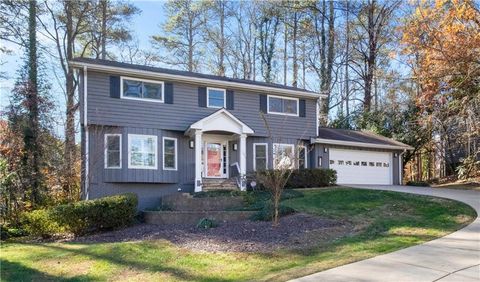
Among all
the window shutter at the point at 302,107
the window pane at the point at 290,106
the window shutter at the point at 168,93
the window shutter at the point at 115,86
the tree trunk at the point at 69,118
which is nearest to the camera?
the window shutter at the point at 115,86

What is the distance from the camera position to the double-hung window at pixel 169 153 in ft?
55.1

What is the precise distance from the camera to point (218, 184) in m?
17.5

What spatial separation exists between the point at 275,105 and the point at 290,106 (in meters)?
0.79

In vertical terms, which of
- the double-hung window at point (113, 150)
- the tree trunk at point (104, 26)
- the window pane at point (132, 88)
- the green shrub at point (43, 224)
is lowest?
the green shrub at point (43, 224)

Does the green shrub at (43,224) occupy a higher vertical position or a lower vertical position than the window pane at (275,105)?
lower

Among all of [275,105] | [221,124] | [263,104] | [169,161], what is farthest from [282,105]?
[169,161]

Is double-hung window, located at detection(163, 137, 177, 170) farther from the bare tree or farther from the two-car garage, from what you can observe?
the bare tree

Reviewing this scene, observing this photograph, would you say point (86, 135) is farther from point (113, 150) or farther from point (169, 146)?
point (169, 146)

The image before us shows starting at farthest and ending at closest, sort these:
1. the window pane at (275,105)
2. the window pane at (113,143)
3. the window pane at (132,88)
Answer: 1. the window pane at (275,105)
2. the window pane at (132,88)
3. the window pane at (113,143)

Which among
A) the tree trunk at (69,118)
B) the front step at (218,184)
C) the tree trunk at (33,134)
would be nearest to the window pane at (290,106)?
the front step at (218,184)

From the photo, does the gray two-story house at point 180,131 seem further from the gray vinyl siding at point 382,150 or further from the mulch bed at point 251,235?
the mulch bed at point 251,235

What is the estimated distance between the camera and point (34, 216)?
40.9 feet

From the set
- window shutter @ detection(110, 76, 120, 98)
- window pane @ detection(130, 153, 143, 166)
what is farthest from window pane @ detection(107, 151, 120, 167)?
window shutter @ detection(110, 76, 120, 98)

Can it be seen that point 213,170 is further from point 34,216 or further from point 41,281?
point 41,281
